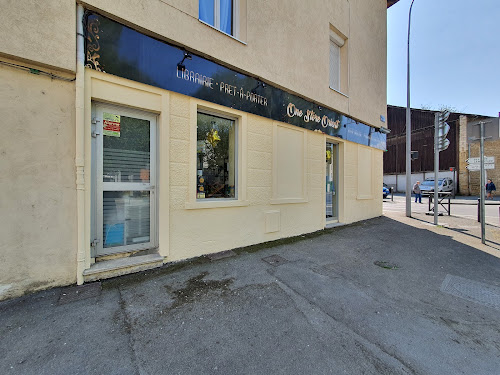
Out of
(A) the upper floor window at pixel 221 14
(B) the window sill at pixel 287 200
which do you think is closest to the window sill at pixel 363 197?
(B) the window sill at pixel 287 200

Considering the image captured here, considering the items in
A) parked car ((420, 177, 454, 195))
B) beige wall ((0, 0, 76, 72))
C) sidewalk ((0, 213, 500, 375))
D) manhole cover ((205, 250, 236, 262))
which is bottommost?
sidewalk ((0, 213, 500, 375))

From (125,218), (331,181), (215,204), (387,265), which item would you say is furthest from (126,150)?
(331,181)

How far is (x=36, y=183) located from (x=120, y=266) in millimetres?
1524

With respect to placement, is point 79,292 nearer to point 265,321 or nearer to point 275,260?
point 265,321

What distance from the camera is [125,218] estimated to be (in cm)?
366

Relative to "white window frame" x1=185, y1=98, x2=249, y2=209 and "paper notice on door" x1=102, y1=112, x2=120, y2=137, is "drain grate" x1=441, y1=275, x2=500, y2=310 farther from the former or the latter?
"paper notice on door" x1=102, y1=112, x2=120, y2=137

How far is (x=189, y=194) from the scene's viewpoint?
4.03 meters

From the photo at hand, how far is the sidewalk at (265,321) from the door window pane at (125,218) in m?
0.71

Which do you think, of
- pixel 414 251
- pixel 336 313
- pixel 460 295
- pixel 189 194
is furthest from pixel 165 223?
pixel 414 251

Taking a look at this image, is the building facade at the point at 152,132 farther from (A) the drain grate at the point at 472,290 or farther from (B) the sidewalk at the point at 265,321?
(A) the drain grate at the point at 472,290

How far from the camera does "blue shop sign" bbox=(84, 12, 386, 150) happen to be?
3213 mm

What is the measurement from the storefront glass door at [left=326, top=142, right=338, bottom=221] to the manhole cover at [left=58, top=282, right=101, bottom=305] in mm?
6359

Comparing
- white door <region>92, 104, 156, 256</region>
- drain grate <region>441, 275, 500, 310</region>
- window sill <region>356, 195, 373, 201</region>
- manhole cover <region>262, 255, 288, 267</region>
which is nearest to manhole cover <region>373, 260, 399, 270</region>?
drain grate <region>441, 275, 500, 310</region>

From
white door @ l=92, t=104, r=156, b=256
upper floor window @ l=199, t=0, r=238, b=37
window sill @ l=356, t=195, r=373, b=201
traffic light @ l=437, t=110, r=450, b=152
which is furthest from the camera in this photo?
window sill @ l=356, t=195, r=373, b=201
